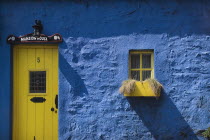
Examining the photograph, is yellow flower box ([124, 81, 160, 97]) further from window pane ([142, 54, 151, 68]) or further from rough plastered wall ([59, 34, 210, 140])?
window pane ([142, 54, 151, 68])

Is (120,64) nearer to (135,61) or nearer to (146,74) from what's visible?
(135,61)

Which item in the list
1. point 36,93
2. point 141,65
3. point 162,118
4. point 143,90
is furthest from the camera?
point 36,93

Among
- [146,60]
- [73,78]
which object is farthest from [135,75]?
[73,78]

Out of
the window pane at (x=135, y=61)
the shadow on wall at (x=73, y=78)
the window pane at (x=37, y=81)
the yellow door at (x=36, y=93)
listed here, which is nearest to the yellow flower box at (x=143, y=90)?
the window pane at (x=135, y=61)

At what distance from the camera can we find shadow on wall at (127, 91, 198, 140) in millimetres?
5012

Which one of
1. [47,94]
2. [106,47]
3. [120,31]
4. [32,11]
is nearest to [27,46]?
[32,11]

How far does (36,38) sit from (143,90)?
250 cm

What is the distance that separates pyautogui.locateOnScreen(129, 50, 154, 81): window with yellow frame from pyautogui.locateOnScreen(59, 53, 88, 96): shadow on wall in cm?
109

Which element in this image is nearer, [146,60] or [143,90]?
[143,90]

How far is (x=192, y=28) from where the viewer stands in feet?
16.7

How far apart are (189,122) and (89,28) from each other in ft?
9.63

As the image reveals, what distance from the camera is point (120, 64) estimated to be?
509 centimetres

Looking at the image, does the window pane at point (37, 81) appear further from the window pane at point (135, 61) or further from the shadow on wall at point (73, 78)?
the window pane at point (135, 61)

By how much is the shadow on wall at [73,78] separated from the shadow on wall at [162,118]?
1.04 metres
